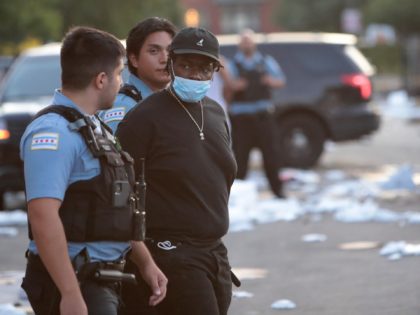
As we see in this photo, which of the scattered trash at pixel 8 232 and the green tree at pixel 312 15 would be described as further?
the green tree at pixel 312 15

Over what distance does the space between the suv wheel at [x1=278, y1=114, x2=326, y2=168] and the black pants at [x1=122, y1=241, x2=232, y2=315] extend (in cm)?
1415

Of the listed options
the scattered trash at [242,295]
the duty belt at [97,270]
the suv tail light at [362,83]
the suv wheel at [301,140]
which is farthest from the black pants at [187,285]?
the suv tail light at [362,83]

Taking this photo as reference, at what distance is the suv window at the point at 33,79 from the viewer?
15266 mm

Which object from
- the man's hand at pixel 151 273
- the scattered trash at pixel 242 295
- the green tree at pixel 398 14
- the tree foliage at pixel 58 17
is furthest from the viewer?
the green tree at pixel 398 14

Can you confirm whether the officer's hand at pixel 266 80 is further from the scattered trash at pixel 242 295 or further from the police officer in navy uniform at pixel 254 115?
the scattered trash at pixel 242 295

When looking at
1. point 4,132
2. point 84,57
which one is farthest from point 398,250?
point 84,57

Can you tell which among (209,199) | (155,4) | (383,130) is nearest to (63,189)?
(209,199)

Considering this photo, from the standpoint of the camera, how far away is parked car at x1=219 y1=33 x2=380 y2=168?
19.3 metres

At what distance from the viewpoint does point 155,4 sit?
5153 cm

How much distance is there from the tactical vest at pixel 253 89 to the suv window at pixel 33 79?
2212 mm

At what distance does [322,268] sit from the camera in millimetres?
10008

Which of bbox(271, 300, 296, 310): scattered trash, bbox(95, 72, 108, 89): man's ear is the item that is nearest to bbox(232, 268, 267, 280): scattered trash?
bbox(271, 300, 296, 310): scattered trash

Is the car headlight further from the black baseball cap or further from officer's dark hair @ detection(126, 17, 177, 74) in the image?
the black baseball cap

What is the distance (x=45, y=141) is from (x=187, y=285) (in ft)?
3.42
